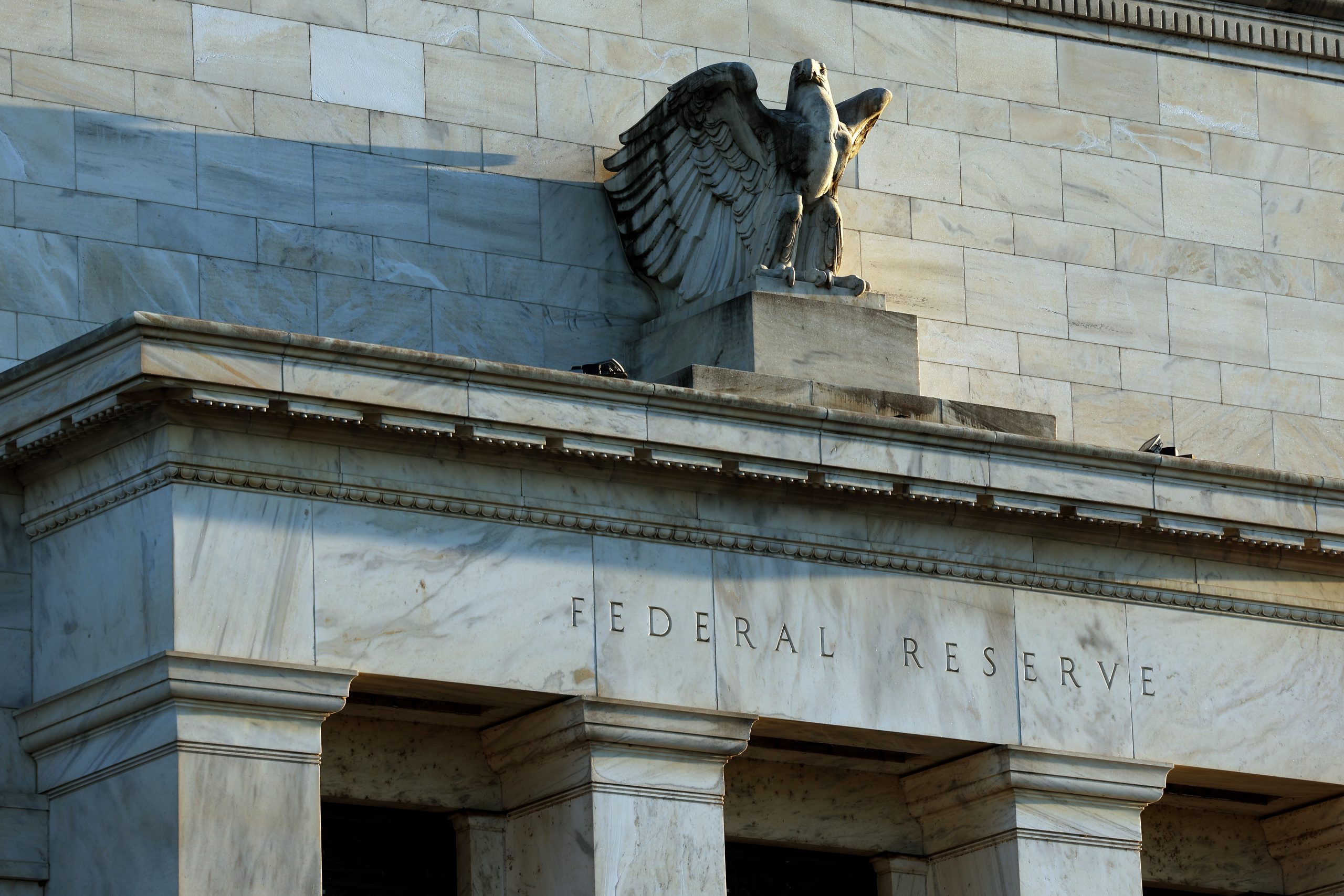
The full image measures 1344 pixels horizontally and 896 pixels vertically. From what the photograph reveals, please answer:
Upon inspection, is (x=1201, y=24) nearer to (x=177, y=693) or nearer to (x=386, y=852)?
(x=386, y=852)

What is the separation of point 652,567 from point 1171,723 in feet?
14.8

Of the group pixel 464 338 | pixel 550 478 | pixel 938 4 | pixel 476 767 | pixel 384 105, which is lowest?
pixel 476 767

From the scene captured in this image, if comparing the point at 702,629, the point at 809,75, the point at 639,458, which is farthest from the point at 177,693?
the point at 809,75

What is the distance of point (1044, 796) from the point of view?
2317 centimetres

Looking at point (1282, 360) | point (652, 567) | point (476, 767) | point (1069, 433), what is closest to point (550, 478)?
point (652, 567)

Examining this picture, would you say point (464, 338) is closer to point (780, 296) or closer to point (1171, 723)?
A: point (780, 296)

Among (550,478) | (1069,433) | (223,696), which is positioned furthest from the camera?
(1069,433)

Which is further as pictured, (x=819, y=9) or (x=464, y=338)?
(x=819, y=9)

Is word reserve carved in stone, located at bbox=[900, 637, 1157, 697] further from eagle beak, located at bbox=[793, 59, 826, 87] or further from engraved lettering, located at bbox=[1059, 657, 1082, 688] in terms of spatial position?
eagle beak, located at bbox=[793, 59, 826, 87]

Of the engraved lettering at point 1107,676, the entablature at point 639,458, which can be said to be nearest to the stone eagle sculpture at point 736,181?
the entablature at point 639,458

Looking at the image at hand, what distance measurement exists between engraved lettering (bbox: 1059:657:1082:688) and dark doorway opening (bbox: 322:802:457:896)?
15.5ft

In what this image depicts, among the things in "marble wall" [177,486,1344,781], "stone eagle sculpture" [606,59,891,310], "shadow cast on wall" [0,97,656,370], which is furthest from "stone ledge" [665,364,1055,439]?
"shadow cast on wall" [0,97,656,370]

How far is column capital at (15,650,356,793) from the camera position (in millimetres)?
19938

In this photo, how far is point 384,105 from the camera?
79.8ft
